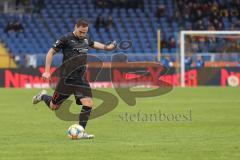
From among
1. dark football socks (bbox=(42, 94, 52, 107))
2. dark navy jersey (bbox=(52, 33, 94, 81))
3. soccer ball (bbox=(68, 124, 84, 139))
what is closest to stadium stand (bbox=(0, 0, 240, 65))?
dark football socks (bbox=(42, 94, 52, 107))

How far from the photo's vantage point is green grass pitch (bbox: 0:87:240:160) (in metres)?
10.5

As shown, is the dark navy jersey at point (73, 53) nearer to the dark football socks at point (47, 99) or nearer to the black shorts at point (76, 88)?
the black shorts at point (76, 88)

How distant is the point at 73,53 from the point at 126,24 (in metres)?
32.1

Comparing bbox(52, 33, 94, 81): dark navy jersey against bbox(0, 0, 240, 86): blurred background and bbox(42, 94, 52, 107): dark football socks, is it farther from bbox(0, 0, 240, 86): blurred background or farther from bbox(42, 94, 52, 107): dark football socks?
bbox(0, 0, 240, 86): blurred background

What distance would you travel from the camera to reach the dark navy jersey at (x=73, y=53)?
42.3 feet

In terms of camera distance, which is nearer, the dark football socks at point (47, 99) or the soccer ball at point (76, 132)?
the soccer ball at point (76, 132)

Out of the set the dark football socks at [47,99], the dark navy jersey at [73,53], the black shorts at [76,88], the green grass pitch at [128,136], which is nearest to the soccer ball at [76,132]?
the green grass pitch at [128,136]

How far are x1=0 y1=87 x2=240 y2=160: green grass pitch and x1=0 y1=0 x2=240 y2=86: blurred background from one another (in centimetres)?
1755

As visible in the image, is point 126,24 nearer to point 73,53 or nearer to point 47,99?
point 47,99

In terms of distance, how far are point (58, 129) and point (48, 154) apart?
4226 mm

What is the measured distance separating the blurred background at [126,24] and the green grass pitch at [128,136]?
17553 mm

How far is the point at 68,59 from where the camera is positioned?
13.1 metres

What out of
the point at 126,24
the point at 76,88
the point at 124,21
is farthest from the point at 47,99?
the point at 124,21

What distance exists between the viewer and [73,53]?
13008mm
